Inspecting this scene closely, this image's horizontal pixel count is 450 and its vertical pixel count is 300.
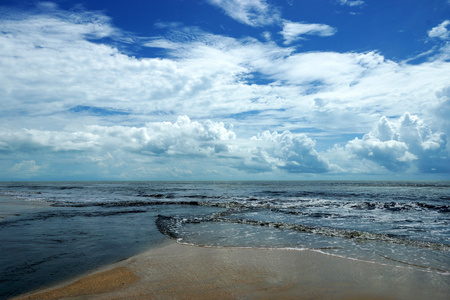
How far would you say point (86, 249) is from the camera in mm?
9102

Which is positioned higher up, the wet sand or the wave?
the wet sand

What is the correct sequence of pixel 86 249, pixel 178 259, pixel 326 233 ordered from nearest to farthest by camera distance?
pixel 178 259, pixel 86 249, pixel 326 233

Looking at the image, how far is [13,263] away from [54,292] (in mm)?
2918

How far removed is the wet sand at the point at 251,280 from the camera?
218 inches

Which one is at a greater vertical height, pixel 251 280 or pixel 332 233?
pixel 251 280

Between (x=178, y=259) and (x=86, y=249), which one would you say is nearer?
(x=178, y=259)

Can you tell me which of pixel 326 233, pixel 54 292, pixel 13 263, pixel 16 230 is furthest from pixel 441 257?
pixel 16 230

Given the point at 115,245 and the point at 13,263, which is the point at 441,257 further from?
the point at 13,263

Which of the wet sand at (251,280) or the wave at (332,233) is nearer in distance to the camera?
the wet sand at (251,280)

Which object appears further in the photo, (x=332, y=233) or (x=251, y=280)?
(x=332, y=233)

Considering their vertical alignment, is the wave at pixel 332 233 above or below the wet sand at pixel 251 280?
below

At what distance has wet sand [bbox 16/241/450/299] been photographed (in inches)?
218

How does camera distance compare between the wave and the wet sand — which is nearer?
the wet sand

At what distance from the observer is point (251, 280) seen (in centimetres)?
630
